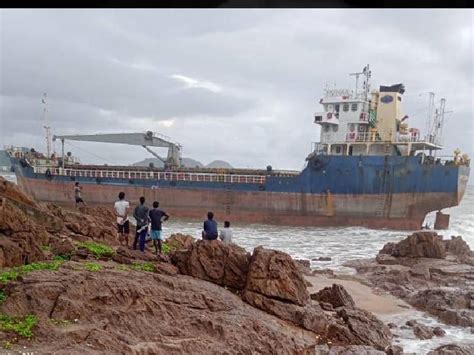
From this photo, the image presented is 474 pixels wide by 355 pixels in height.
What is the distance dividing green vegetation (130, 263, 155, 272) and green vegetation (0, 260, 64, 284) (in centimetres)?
142

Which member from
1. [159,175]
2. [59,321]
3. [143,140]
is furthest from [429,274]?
[143,140]

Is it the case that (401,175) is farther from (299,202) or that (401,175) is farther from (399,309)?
(399,309)

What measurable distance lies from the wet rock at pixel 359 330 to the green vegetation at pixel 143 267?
12.4ft

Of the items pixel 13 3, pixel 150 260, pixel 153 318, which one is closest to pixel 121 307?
pixel 153 318

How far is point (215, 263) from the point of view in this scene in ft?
29.1

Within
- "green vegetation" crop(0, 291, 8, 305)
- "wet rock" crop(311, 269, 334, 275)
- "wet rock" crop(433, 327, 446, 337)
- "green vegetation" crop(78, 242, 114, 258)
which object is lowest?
"wet rock" crop(311, 269, 334, 275)

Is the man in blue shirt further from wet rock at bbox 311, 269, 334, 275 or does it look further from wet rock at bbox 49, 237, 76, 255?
wet rock at bbox 311, 269, 334, 275

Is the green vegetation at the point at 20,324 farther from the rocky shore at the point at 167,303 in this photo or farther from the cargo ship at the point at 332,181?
the cargo ship at the point at 332,181

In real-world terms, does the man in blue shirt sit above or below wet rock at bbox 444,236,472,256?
above

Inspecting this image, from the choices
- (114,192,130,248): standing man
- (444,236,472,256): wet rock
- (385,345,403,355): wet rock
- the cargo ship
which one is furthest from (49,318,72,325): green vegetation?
the cargo ship

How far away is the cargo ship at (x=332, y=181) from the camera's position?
93.5ft

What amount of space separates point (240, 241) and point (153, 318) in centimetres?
1646

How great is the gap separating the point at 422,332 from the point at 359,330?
6.65 ft

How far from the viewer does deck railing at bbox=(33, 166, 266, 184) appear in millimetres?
31577
